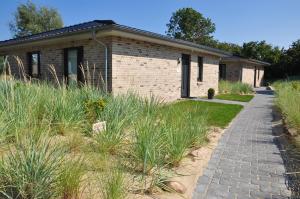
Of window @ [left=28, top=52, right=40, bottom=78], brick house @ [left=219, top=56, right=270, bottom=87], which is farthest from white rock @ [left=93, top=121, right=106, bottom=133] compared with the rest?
brick house @ [left=219, top=56, right=270, bottom=87]

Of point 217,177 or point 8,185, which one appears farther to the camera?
point 217,177

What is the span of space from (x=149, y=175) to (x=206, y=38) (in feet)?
168

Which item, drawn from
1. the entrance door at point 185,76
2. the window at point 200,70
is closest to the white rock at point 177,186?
the entrance door at point 185,76

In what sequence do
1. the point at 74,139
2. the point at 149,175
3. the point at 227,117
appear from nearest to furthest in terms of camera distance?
the point at 149,175 < the point at 74,139 < the point at 227,117

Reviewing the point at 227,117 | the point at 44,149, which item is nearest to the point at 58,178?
the point at 44,149

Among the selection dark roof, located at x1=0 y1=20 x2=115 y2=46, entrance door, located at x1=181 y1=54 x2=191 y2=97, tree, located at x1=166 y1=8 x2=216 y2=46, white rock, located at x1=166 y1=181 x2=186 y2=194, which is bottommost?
white rock, located at x1=166 y1=181 x2=186 y2=194

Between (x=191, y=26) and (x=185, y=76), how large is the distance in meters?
38.3

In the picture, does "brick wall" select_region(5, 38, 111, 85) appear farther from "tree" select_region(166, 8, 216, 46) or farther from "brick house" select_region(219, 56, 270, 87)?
"tree" select_region(166, 8, 216, 46)

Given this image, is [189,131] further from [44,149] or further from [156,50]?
[156,50]

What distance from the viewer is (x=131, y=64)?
10609 mm

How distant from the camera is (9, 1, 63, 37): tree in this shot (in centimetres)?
3700

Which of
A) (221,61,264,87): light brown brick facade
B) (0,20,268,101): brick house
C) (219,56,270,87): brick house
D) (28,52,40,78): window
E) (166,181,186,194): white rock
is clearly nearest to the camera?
(166,181,186,194): white rock

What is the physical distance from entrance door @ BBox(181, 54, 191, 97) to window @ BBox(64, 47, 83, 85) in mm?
6053

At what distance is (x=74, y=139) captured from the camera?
13.0 feet
